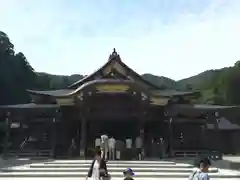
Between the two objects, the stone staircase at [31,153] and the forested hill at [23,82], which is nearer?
the stone staircase at [31,153]

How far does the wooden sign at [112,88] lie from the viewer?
68.8ft

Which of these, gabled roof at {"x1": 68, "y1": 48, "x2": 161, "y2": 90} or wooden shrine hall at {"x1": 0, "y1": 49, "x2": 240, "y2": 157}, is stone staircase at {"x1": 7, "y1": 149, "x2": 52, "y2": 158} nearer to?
wooden shrine hall at {"x1": 0, "y1": 49, "x2": 240, "y2": 157}

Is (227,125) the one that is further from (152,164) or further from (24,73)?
(24,73)

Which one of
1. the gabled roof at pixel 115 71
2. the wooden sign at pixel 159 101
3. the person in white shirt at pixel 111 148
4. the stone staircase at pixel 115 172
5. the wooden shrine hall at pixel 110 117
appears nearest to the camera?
the stone staircase at pixel 115 172

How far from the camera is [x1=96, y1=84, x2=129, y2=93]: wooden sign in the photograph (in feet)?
68.8

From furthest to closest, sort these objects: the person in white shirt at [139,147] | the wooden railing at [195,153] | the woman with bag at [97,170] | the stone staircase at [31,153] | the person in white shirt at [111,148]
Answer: the stone staircase at [31,153], the wooden railing at [195,153], the person in white shirt at [139,147], the person in white shirt at [111,148], the woman with bag at [97,170]

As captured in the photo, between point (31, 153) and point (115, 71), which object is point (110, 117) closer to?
point (115, 71)

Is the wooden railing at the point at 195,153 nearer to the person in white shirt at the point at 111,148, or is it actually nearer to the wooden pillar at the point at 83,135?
the person in white shirt at the point at 111,148

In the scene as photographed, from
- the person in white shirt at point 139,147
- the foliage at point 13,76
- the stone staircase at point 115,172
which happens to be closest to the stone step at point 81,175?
the stone staircase at point 115,172

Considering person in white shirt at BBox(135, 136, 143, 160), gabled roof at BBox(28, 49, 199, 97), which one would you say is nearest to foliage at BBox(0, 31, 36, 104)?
gabled roof at BBox(28, 49, 199, 97)

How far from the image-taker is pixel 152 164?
55.0 ft

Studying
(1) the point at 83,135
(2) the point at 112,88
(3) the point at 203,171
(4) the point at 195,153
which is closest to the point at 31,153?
(1) the point at 83,135

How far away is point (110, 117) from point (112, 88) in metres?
2.54

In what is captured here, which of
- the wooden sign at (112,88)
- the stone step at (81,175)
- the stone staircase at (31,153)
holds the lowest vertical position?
the stone step at (81,175)
